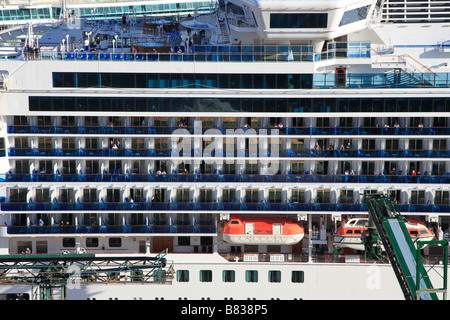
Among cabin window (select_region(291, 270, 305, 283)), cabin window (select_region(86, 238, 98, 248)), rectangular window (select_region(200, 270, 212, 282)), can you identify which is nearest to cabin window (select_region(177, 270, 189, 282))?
rectangular window (select_region(200, 270, 212, 282))

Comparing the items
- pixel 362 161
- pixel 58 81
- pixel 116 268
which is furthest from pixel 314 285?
pixel 58 81

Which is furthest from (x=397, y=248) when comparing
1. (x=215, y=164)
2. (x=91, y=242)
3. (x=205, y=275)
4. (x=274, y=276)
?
(x=91, y=242)

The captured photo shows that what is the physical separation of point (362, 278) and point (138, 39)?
1989 centimetres

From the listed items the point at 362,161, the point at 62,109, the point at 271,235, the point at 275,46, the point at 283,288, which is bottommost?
the point at 283,288

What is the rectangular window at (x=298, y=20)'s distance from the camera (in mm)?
47000

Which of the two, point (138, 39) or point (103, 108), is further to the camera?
point (138, 39)

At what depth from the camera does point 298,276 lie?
4838 centimetres

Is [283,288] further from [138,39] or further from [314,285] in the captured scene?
[138,39]

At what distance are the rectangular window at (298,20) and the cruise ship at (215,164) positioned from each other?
110 mm

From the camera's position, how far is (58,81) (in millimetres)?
48312

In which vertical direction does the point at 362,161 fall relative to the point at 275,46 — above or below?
below

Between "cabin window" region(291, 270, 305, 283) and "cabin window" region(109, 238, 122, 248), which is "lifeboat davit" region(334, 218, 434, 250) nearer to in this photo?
"cabin window" region(291, 270, 305, 283)

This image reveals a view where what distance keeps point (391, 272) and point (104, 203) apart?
55.0ft

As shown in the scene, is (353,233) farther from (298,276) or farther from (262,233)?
(262,233)
